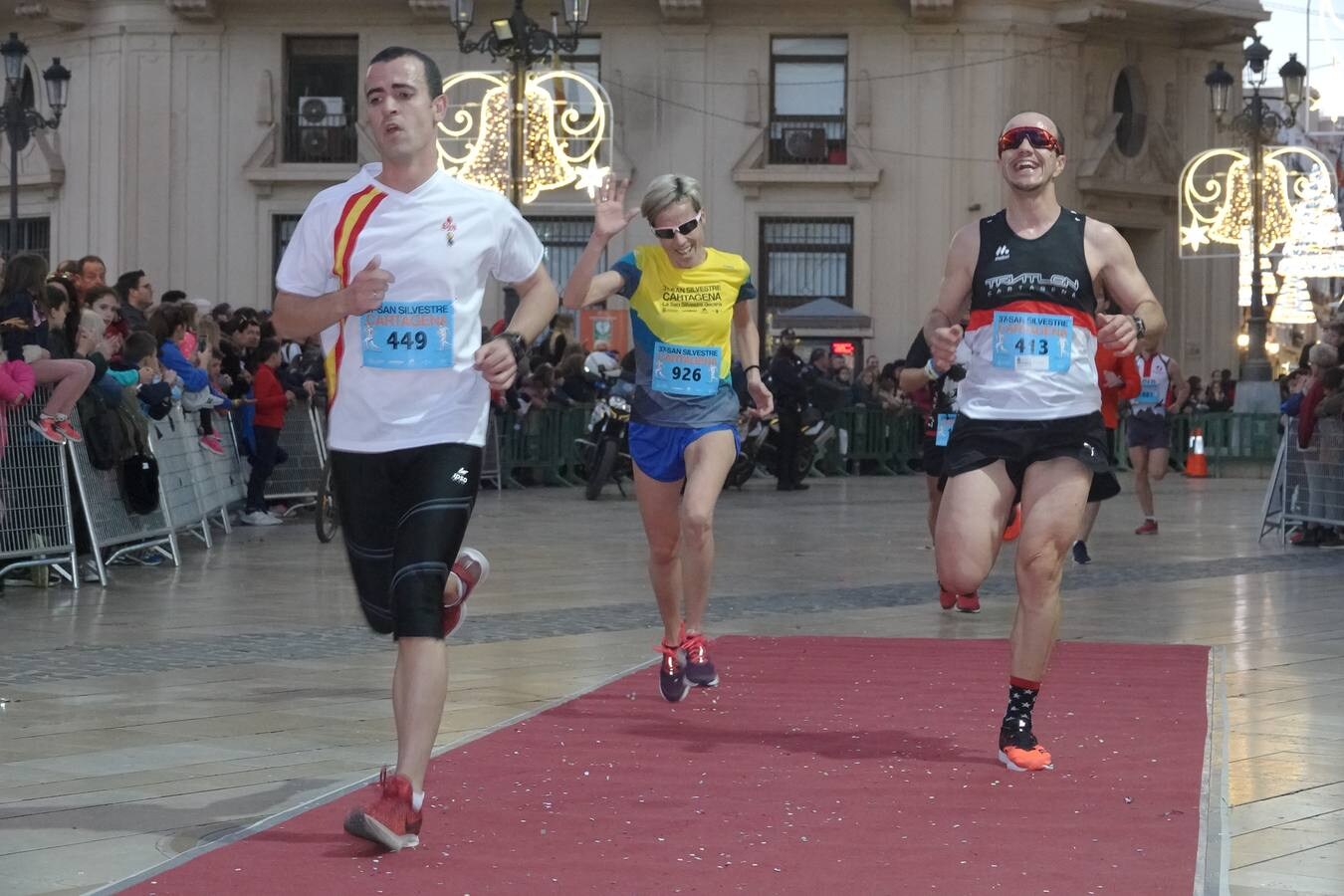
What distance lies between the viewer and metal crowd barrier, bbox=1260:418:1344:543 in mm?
17406

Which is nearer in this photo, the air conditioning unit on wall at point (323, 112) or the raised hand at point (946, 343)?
the raised hand at point (946, 343)

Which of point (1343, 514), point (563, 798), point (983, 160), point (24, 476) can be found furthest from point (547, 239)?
point (563, 798)

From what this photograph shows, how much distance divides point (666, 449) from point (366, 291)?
3.06 meters

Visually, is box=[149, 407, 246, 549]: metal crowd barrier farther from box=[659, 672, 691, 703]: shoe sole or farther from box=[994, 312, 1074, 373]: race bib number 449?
box=[994, 312, 1074, 373]: race bib number 449

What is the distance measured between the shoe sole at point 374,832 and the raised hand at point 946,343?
2317 millimetres

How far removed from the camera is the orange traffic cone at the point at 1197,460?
32062 millimetres

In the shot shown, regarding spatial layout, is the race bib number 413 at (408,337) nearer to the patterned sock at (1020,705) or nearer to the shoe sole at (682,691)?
the patterned sock at (1020,705)

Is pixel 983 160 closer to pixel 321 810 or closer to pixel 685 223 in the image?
pixel 685 223

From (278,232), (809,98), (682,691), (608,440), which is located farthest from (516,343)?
(278,232)

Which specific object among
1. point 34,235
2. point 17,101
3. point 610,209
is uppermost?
point 17,101

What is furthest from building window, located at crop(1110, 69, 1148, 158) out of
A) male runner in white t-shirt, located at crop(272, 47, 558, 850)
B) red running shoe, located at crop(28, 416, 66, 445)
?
male runner in white t-shirt, located at crop(272, 47, 558, 850)

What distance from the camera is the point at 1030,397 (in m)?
7.05

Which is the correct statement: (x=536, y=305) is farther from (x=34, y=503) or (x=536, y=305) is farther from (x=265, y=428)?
(x=265, y=428)

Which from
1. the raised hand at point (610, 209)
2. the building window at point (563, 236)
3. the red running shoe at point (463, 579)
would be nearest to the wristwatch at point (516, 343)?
the red running shoe at point (463, 579)
